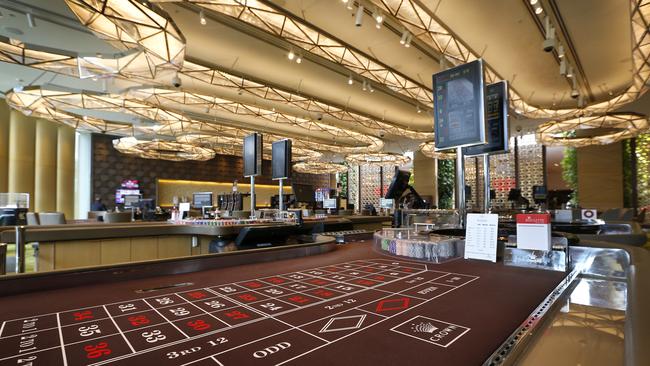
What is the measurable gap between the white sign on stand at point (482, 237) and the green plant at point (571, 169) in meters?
15.3

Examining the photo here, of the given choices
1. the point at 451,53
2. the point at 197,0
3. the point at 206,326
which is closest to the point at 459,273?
the point at 206,326

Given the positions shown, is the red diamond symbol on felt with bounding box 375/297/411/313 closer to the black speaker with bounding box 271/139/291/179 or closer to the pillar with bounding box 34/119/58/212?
the black speaker with bounding box 271/139/291/179

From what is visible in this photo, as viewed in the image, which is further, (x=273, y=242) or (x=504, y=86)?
(x=273, y=242)

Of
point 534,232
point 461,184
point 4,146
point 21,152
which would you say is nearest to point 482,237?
point 534,232

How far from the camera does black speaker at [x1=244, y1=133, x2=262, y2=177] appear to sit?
165 inches

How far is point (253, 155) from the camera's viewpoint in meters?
4.25

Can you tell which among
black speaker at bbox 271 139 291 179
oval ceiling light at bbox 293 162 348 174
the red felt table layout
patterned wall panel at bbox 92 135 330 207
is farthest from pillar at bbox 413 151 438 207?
the red felt table layout

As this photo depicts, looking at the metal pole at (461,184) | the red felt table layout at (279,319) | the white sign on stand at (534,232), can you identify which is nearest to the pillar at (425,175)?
the metal pole at (461,184)

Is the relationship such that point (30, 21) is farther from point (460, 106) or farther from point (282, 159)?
point (460, 106)

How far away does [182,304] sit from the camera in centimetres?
107

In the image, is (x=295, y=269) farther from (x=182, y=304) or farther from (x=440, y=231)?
(x=440, y=231)

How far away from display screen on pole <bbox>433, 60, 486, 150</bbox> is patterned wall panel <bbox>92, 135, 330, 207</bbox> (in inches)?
595

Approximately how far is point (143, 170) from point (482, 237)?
16.1 m

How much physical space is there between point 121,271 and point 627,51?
429 inches
